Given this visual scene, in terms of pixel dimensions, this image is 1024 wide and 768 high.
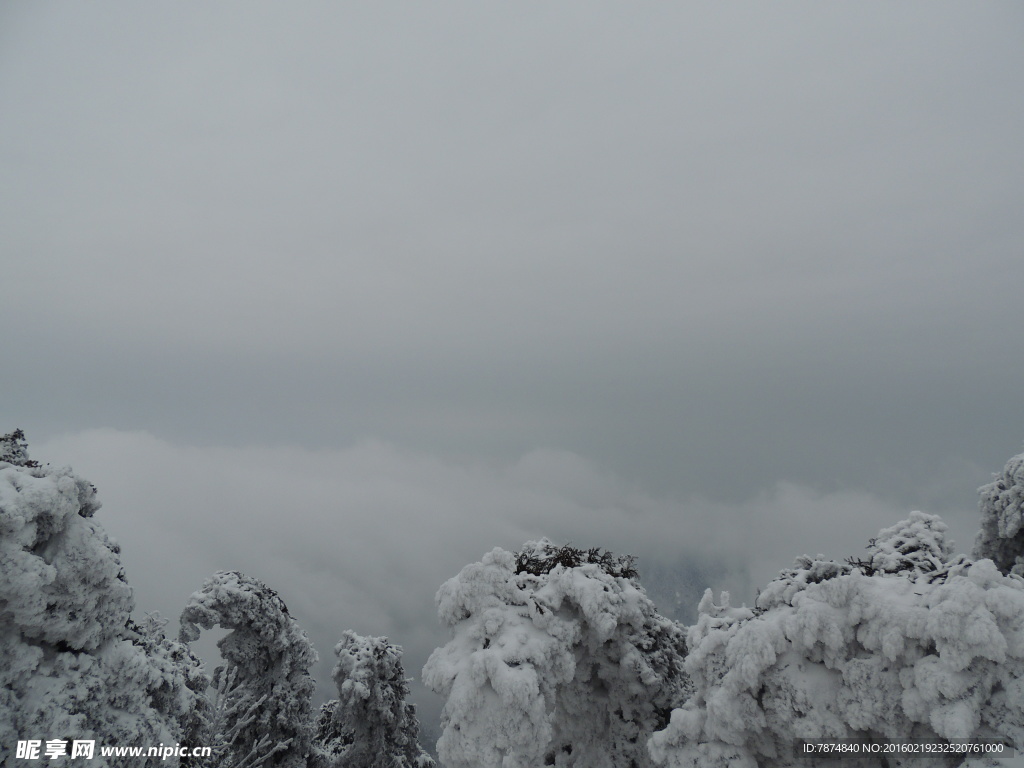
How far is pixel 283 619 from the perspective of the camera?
59.6ft

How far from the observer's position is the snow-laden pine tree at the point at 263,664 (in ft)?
55.3

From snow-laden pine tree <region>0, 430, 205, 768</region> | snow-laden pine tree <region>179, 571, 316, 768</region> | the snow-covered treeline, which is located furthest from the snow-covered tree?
snow-laden pine tree <region>179, 571, 316, 768</region>

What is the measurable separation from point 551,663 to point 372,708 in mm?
10825

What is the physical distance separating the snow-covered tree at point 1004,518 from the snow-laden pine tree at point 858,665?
227 inches

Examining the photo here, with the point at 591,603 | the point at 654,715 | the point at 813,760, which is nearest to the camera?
the point at 813,760

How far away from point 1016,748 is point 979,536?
→ 11927 millimetres

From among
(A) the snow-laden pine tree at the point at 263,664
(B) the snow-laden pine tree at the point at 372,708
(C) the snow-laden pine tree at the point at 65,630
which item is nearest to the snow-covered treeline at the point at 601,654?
(C) the snow-laden pine tree at the point at 65,630

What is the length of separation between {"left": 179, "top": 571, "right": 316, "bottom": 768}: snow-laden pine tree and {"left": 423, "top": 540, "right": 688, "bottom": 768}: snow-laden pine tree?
825 cm

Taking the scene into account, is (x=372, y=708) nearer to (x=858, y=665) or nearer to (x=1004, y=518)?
(x=858, y=665)

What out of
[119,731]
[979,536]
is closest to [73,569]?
[119,731]

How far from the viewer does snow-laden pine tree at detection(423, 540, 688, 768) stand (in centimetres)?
1055

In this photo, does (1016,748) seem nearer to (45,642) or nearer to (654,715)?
(654,715)

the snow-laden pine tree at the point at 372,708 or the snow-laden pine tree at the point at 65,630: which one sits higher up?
the snow-laden pine tree at the point at 65,630

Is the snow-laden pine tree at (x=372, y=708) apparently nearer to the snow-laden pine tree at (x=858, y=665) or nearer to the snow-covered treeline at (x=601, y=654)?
the snow-covered treeline at (x=601, y=654)
